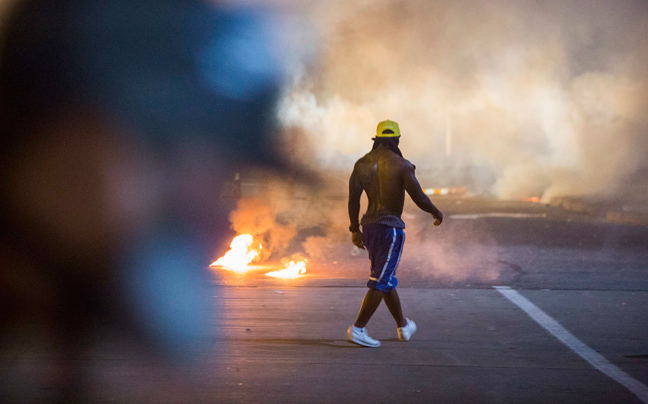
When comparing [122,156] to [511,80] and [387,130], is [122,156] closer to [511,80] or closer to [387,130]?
[387,130]

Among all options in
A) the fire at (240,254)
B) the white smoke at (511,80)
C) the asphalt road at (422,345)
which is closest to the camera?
the asphalt road at (422,345)

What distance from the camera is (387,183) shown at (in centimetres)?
559

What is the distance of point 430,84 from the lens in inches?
1141

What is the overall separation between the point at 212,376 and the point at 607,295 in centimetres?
499

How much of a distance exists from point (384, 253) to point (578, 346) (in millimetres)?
1700

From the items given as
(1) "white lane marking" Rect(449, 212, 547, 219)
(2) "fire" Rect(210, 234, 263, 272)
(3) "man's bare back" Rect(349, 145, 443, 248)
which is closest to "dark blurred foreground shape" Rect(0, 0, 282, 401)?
(2) "fire" Rect(210, 234, 263, 272)

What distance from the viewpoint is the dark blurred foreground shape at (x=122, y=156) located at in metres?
7.32

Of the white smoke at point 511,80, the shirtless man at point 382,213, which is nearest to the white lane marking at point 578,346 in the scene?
the shirtless man at point 382,213

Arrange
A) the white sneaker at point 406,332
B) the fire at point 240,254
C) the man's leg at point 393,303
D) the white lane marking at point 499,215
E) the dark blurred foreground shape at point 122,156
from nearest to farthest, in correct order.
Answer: the man's leg at point 393,303, the white sneaker at point 406,332, the dark blurred foreground shape at point 122,156, the fire at point 240,254, the white lane marking at point 499,215

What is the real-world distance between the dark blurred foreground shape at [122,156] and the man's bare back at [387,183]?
5.88 ft

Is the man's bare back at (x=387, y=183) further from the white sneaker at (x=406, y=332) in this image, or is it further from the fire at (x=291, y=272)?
the fire at (x=291, y=272)

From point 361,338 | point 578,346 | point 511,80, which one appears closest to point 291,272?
point 361,338

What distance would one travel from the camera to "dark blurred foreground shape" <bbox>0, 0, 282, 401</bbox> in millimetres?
7324

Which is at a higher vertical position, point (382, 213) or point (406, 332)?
point (382, 213)
